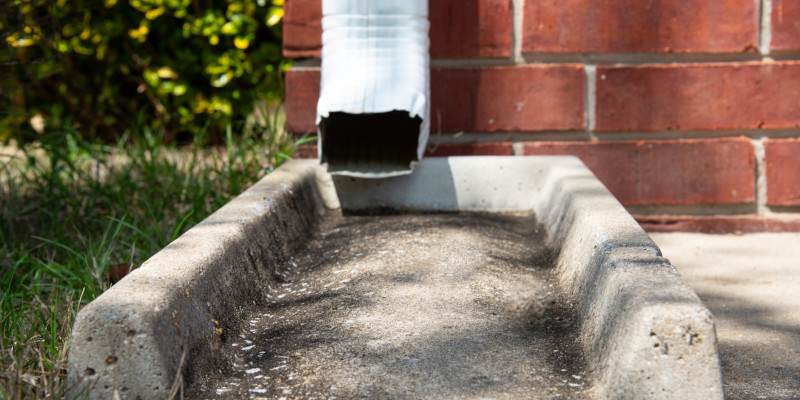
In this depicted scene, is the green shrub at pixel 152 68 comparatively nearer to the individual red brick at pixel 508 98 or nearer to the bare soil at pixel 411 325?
the individual red brick at pixel 508 98

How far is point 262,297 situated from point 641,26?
1354mm

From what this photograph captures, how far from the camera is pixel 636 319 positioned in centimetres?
85

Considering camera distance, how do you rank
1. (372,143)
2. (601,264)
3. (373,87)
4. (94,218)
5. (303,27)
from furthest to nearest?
(94,218), (303,27), (372,143), (373,87), (601,264)

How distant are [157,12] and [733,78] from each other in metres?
2.33

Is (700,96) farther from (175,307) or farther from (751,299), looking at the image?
(175,307)

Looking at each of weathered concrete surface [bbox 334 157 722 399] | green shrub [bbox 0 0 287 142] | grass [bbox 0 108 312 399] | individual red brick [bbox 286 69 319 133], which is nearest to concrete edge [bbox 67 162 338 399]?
grass [bbox 0 108 312 399]

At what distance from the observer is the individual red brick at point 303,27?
6.52 feet

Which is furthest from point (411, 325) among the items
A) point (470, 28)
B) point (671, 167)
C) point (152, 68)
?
point (152, 68)

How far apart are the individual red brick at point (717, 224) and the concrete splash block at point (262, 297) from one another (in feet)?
2.06

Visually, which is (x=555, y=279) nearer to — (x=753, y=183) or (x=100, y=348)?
(x=100, y=348)

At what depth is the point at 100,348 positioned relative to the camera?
0.86 meters

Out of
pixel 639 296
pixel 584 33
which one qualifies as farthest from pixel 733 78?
pixel 639 296

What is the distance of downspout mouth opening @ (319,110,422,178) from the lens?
1781 millimetres

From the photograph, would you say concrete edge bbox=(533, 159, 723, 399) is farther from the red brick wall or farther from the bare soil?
the red brick wall
